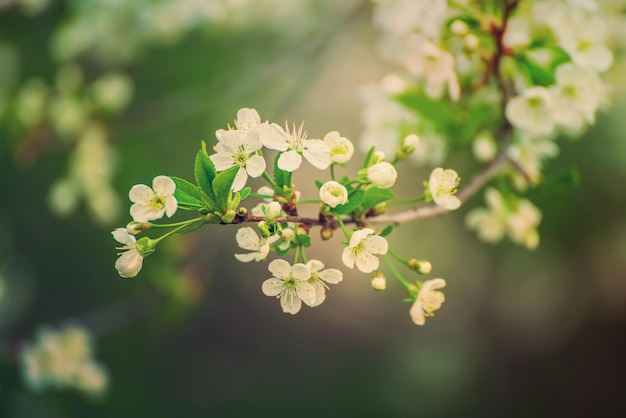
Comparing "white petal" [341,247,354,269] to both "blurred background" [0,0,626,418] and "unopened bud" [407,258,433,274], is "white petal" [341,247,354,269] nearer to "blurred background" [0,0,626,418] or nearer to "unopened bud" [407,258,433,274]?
"unopened bud" [407,258,433,274]

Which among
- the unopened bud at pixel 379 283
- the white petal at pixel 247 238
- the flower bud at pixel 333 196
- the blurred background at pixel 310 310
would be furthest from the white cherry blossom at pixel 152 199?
the blurred background at pixel 310 310

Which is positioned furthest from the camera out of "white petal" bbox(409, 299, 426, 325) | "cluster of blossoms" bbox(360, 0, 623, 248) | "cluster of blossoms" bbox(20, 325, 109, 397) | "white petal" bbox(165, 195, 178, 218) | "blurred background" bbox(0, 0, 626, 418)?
"blurred background" bbox(0, 0, 626, 418)

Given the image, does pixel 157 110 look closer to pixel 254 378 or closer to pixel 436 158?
pixel 436 158

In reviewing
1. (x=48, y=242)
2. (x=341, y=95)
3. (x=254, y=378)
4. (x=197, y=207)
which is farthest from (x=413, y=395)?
(x=197, y=207)

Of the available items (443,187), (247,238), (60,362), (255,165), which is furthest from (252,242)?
(60,362)

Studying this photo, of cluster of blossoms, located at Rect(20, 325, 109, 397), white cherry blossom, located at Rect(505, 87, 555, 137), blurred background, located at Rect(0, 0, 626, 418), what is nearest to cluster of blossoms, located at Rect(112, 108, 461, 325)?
white cherry blossom, located at Rect(505, 87, 555, 137)

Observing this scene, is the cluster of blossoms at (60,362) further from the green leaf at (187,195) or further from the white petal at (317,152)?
the white petal at (317,152)
